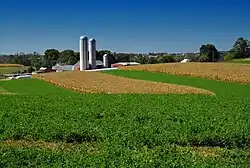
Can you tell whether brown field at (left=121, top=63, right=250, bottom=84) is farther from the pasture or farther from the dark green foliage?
the pasture

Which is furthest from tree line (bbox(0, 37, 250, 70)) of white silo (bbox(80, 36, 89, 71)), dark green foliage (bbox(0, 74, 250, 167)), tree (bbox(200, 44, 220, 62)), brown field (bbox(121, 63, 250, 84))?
dark green foliage (bbox(0, 74, 250, 167))

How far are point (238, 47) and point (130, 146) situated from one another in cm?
11201

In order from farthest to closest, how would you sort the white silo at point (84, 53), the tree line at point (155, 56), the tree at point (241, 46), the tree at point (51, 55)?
1. the tree at point (51, 55)
2. the tree at point (241, 46)
3. the tree line at point (155, 56)
4. the white silo at point (84, 53)

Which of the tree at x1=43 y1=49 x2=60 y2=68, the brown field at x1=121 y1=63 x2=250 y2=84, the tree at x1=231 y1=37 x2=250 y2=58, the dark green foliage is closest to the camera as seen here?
the dark green foliage

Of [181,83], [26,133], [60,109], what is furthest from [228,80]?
[26,133]

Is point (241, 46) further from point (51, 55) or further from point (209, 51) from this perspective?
point (51, 55)

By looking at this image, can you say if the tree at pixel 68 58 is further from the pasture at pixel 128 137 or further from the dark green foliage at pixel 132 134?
the pasture at pixel 128 137

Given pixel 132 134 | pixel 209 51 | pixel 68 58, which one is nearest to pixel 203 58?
pixel 209 51

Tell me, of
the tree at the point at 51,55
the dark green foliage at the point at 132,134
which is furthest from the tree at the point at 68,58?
the dark green foliage at the point at 132,134

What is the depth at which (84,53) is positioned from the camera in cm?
7638

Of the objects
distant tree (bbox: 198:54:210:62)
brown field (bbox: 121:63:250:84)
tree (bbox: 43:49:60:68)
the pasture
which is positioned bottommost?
the pasture

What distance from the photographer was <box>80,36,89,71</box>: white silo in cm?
7581

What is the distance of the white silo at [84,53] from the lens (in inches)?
2985

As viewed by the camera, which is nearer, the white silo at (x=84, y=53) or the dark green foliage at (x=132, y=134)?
the dark green foliage at (x=132, y=134)
